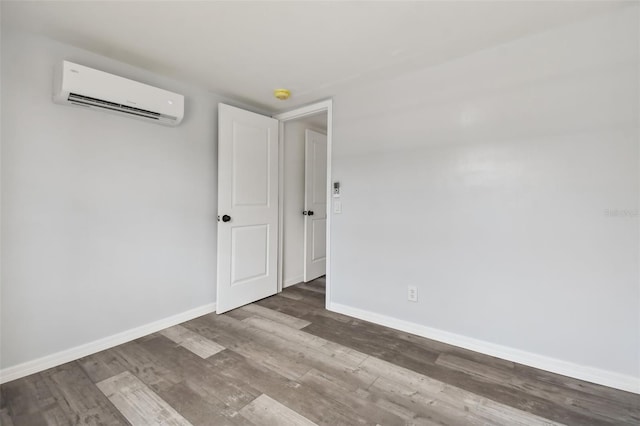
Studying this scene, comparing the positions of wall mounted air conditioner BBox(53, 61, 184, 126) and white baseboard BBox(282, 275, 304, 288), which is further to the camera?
white baseboard BBox(282, 275, 304, 288)

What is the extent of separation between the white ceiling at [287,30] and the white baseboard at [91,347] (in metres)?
2.08

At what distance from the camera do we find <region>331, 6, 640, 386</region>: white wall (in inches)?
64.6

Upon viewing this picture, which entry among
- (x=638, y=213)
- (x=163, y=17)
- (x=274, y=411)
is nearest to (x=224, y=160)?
(x=163, y=17)

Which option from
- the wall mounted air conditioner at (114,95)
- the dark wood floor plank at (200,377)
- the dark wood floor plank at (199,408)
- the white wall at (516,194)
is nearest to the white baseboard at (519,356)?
the white wall at (516,194)

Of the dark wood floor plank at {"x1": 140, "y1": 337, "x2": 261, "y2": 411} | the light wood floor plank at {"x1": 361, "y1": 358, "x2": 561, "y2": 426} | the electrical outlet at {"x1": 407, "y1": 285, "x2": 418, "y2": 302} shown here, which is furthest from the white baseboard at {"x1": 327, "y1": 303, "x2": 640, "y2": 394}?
the dark wood floor plank at {"x1": 140, "y1": 337, "x2": 261, "y2": 411}

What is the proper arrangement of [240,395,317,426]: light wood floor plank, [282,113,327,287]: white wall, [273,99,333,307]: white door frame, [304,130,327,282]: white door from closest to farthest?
[240,395,317,426]: light wood floor plank < [273,99,333,307]: white door frame < [282,113,327,287]: white wall < [304,130,327,282]: white door

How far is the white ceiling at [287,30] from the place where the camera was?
1.57 metres

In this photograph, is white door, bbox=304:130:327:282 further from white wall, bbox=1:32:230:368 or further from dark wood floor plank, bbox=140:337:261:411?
dark wood floor plank, bbox=140:337:261:411

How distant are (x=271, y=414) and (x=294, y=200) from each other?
252 centimetres

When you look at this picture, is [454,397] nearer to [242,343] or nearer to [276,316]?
[242,343]

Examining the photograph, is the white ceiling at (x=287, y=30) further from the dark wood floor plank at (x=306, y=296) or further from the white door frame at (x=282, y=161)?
the dark wood floor plank at (x=306, y=296)

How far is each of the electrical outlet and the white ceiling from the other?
70.2 inches

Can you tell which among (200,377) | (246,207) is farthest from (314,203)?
(200,377)

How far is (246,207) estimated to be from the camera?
2.96 meters
